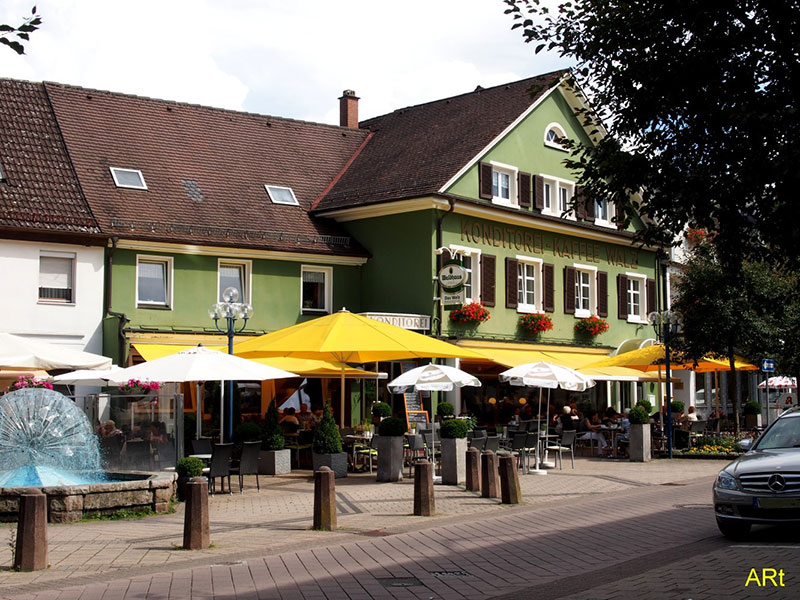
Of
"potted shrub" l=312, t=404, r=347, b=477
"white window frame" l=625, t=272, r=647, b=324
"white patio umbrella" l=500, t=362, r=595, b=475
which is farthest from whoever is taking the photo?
"white window frame" l=625, t=272, r=647, b=324

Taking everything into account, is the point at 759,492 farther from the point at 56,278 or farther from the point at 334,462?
the point at 56,278

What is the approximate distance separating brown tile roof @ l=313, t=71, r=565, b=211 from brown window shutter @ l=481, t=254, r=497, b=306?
→ 2.96 meters

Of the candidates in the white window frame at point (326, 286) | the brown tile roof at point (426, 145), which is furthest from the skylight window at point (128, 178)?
the brown tile roof at point (426, 145)

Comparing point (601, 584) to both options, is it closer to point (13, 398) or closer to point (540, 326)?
point (13, 398)

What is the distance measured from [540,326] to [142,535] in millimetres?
21895

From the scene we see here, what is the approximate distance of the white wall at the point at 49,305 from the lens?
2566 cm

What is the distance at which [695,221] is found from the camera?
35.0ft

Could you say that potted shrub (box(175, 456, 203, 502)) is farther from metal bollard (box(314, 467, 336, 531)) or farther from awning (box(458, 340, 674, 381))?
awning (box(458, 340, 674, 381))

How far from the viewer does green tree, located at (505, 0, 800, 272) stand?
958cm

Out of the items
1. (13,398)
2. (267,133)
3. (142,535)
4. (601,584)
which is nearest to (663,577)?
(601,584)

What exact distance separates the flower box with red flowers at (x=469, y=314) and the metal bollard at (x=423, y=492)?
16039mm

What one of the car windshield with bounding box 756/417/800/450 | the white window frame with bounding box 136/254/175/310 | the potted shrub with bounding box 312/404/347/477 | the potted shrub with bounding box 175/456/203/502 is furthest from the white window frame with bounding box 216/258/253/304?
the car windshield with bounding box 756/417/800/450

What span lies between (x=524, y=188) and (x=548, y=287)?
3.28 metres

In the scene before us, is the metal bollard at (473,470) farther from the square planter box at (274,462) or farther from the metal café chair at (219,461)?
the square planter box at (274,462)
